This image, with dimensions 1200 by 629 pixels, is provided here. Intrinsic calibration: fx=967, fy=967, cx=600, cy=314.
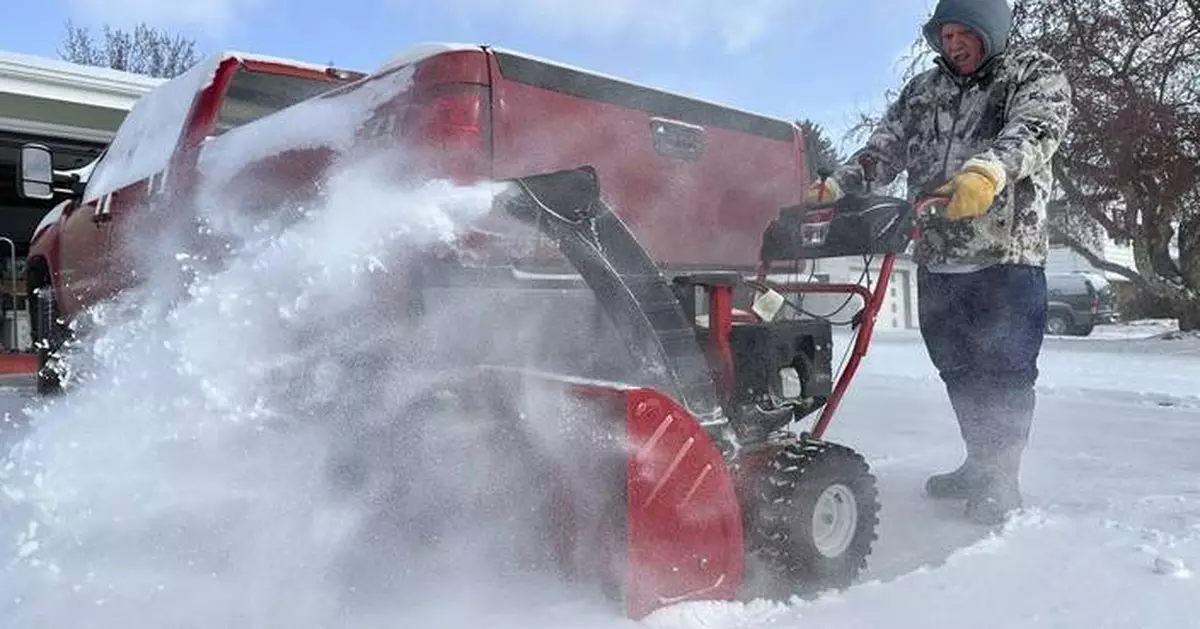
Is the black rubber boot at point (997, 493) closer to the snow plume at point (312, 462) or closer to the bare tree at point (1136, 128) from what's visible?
the snow plume at point (312, 462)

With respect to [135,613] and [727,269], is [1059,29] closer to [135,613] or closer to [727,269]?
[727,269]

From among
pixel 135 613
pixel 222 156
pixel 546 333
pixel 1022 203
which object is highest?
pixel 222 156

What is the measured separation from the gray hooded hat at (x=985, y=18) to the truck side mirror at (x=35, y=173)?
4.71 metres

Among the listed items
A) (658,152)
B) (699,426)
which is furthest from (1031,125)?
(699,426)

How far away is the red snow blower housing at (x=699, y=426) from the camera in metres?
2.06

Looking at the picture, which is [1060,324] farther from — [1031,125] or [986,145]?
[1031,125]

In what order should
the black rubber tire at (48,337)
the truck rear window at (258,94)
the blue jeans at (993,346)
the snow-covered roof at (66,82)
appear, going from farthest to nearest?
1. the snow-covered roof at (66,82)
2. the black rubber tire at (48,337)
3. the truck rear window at (258,94)
4. the blue jeans at (993,346)

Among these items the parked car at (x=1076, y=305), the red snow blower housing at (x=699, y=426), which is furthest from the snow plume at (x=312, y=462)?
the parked car at (x=1076, y=305)

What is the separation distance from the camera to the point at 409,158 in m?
2.74

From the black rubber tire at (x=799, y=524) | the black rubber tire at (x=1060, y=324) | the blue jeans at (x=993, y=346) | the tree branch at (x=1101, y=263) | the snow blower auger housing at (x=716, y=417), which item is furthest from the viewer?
the black rubber tire at (x=1060, y=324)


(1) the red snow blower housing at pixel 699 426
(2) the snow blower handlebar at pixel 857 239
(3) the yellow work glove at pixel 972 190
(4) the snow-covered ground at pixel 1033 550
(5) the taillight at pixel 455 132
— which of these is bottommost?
(4) the snow-covered ground at pixel 1033 550

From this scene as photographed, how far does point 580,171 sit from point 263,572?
1.22 m

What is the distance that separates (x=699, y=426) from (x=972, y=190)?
3.51ft

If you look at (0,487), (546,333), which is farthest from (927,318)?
(0,487)
